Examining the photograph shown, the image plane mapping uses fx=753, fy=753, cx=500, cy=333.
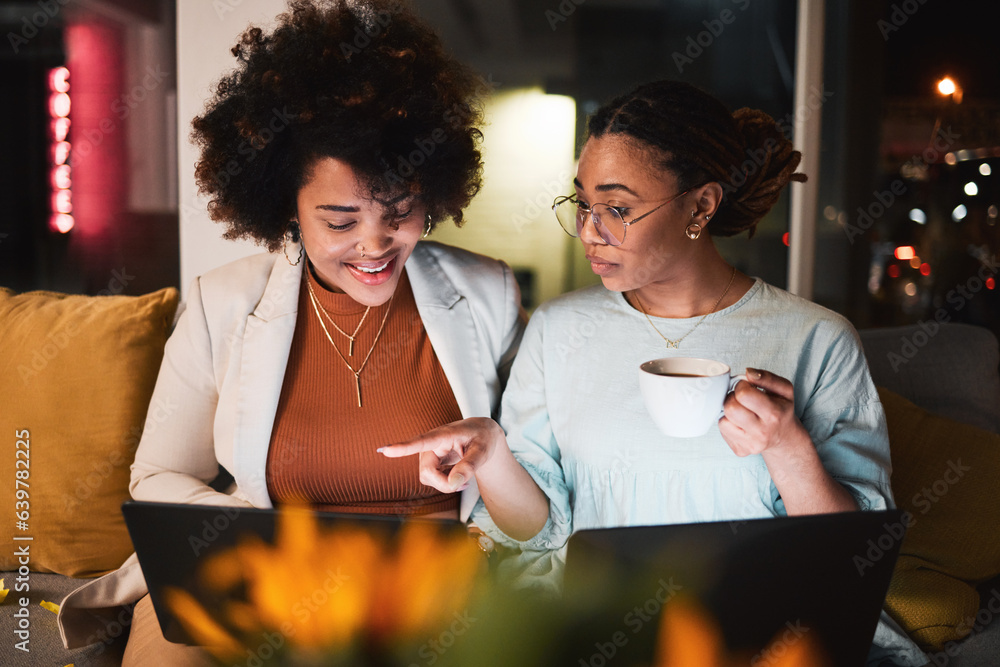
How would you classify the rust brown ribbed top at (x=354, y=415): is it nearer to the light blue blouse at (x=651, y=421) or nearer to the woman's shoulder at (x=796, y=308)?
the light blue blouse at (x=651, y=421)

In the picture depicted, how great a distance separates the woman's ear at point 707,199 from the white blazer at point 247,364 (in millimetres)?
470

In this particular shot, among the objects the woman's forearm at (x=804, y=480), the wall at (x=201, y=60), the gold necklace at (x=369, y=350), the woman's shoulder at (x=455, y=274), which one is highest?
the wall at (x=201, y=60)

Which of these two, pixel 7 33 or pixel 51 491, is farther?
pixel 7 33

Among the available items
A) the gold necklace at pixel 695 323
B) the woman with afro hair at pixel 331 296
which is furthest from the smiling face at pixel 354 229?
the gold necklace at pixel 695 323

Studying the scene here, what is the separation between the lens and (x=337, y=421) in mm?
1472

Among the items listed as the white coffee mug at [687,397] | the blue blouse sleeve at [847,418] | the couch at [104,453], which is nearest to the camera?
the white coffee mug at [687,397]

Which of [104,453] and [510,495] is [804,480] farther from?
[104,453]

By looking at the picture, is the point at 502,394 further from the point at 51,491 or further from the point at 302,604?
the point at 51,491

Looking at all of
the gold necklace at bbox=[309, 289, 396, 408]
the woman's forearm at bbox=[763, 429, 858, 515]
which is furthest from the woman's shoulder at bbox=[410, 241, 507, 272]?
the woman's forearm at bbox=[763, 429, 858, 515]

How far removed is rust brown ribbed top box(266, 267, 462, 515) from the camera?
1454 mm

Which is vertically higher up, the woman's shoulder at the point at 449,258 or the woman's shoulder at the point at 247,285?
the woman's shoulder at the point at 449,258

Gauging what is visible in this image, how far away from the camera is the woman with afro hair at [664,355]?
49.3 inches

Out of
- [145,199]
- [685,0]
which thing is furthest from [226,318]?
[685,0]

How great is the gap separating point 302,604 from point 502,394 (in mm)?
723
